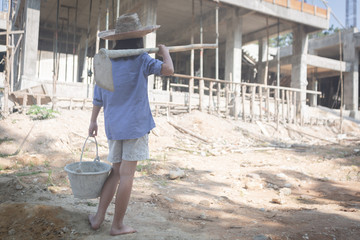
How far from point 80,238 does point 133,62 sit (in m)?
1.35

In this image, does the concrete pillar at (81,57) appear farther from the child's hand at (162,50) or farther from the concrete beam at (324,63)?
the child's hand at (162,50)

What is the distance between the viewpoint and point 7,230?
82.0 inches

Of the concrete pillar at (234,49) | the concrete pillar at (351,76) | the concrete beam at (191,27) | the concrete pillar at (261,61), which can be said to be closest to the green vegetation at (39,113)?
the concrete beam at (191,27)

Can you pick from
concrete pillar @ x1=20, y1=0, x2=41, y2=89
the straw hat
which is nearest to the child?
the straw hat

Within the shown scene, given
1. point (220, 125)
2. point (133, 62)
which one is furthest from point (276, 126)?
point (133, 62)

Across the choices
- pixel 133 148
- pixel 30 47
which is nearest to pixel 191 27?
pixel 30 47

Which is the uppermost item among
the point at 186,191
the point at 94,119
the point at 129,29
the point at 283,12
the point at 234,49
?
the point at 283,12

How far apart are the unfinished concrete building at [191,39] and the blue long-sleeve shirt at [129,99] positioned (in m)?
7.49

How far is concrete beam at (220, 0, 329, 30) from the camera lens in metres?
12.2

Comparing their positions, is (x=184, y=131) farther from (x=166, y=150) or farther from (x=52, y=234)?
(x=52, y=234)

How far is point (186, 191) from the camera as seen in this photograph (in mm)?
3545

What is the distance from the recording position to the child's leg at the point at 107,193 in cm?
211

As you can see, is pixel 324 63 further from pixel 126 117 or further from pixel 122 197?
pixel 122 197

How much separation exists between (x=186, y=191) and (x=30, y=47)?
29.6 feet
